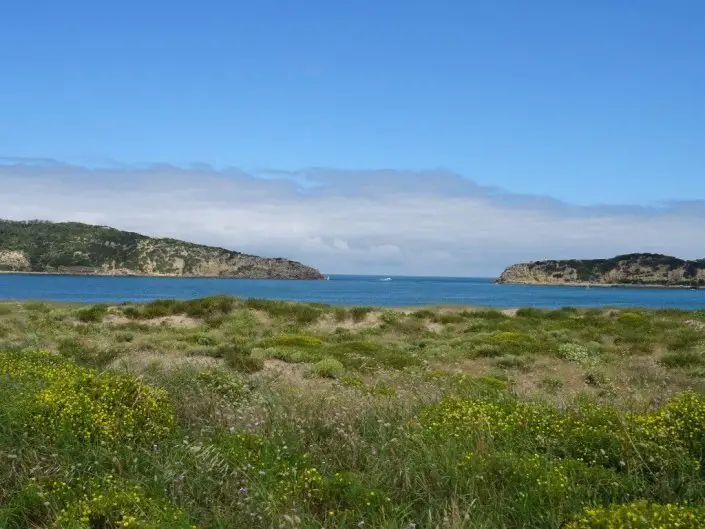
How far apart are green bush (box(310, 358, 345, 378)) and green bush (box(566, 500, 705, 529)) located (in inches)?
518

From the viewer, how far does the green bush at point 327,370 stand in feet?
58.7

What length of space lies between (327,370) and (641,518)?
1388cm

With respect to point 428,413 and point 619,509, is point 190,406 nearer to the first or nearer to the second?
point 428,413

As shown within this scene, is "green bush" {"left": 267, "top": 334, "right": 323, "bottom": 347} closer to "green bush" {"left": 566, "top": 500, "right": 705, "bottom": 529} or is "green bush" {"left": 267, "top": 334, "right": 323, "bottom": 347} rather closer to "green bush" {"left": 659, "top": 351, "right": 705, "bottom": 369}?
"green bush" {"left": 659, "top": 351, "right": 705, "bottom": 369}

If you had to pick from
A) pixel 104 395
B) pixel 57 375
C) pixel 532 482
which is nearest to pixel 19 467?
pixel 104 395

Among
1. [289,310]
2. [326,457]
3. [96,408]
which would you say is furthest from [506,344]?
[96,408]

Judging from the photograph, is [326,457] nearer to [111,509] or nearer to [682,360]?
[111,509]

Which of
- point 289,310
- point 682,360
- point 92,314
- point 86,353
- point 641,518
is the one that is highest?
point 641,518

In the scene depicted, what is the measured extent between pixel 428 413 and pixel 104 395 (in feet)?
14.0

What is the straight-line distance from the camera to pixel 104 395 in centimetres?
767

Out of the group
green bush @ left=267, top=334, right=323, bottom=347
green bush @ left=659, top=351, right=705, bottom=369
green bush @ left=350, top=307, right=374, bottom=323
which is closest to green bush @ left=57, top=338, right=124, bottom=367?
green bush @ left=267, top=334, right=323, bottom=347

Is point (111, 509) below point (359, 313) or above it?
above

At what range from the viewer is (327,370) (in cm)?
1803

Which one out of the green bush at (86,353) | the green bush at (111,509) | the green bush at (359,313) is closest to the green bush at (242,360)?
the green bush at (86,353)
